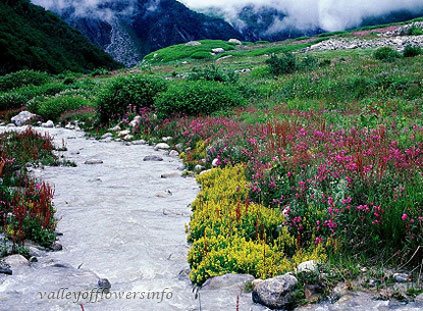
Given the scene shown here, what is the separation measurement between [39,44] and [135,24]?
3120 inches

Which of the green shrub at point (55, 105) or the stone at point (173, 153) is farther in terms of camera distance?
the green shrub at point (55, 105)

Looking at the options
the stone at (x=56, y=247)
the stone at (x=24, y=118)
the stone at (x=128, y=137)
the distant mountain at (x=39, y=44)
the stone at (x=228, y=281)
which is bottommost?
the stone at (x=228, y=281)

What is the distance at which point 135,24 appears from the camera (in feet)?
496

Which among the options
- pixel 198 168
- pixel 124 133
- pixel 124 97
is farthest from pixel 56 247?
pixel 124 97

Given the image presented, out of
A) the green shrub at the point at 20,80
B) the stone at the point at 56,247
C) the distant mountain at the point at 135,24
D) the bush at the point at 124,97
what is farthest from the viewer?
the distant mountain at the point at 135,24

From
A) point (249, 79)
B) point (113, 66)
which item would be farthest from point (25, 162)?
point (113, 66)

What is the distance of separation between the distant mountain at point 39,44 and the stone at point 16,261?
57.6m

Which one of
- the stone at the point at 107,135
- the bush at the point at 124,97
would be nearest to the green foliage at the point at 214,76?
the bush at the point at 124,97

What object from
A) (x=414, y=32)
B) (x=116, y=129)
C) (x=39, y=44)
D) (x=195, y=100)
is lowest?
(x=116, y=129)

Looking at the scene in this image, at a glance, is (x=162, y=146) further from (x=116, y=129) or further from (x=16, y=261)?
(x=16, y=261)

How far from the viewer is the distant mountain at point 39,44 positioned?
64625 mm

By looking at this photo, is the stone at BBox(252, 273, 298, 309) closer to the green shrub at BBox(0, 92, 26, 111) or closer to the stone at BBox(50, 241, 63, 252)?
the stone at BBox(50, 241, 63, 252)

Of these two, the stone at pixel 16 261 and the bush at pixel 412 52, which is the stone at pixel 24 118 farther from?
the bush at pixel 412 52

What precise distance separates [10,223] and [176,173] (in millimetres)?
4925
